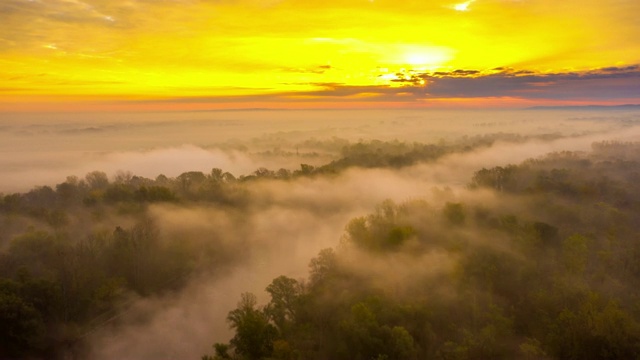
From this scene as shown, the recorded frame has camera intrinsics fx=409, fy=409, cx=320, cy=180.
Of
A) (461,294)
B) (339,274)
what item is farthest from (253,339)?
(461,294)

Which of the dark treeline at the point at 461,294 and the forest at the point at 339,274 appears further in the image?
the forest at the point at 339,274

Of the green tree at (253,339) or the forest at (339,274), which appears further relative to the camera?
the forest at (339,274)

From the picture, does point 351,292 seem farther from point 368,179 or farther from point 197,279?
point 368,179

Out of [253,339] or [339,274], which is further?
[339,274]

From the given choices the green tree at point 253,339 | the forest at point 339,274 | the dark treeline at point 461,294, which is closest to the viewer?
the dark treeline at point 461,294

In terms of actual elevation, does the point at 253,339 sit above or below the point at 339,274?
above

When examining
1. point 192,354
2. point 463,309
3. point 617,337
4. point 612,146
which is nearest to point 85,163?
point 192,354

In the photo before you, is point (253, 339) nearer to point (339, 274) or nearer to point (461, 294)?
point (339, 274)

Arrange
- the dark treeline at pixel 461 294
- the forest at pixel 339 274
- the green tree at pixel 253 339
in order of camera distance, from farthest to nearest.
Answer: the forest at pixel 339 274 → the green tree at pixel 253 339 → the dark treeline at pixel 461 294

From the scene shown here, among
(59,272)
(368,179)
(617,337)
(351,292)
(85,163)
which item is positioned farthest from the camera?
(85,163)
